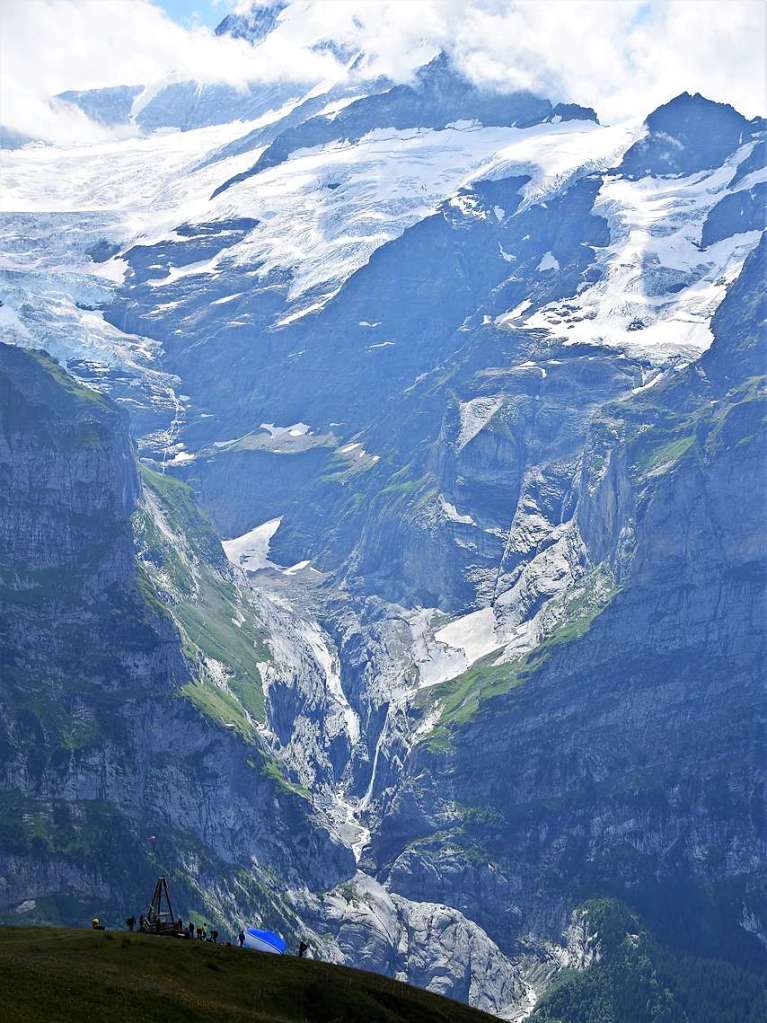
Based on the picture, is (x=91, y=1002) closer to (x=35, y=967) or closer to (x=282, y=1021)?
(x=35, y=967)

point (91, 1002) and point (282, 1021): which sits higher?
point (91, 1002)

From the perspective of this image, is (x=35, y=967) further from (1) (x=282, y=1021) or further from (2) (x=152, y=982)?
(1) (x=282, y=1021)

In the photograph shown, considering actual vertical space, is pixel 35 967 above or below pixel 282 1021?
above

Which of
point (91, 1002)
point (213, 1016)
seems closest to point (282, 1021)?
point (213, 1016)

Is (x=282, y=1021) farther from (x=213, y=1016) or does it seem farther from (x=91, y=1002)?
(x=91, y=1002)

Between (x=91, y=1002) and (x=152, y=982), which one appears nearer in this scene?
(x=91, y=1002)

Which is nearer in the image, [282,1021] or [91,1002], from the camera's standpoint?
[91,1002]

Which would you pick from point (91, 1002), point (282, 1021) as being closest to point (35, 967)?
point (91, 1002)
